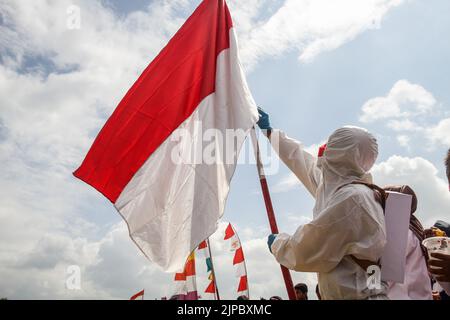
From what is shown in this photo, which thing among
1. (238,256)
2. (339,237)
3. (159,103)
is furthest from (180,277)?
(339,237)

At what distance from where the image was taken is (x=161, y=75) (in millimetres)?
4859

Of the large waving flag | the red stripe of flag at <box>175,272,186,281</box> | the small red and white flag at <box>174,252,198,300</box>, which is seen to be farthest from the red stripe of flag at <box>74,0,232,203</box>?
the red stripe of flag at <box>175,272,186,281</box>

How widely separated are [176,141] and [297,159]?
146 cm

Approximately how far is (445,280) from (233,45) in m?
3.17

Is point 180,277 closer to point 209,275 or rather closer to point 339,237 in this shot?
point 209,275

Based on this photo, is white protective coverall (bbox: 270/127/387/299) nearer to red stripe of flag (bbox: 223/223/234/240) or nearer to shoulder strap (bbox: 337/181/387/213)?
shoulder strap (bbox: 337/181/387/213)

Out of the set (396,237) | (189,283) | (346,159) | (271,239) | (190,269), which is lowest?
(396,237)

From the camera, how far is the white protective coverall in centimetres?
311

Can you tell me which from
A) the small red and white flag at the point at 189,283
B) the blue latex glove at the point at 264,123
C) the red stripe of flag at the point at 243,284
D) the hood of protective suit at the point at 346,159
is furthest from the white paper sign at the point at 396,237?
the red stripe of flag at the point at 243,284

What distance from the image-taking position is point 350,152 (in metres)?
3.52

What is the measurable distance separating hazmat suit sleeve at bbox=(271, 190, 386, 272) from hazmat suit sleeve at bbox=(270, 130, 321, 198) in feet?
4.78
